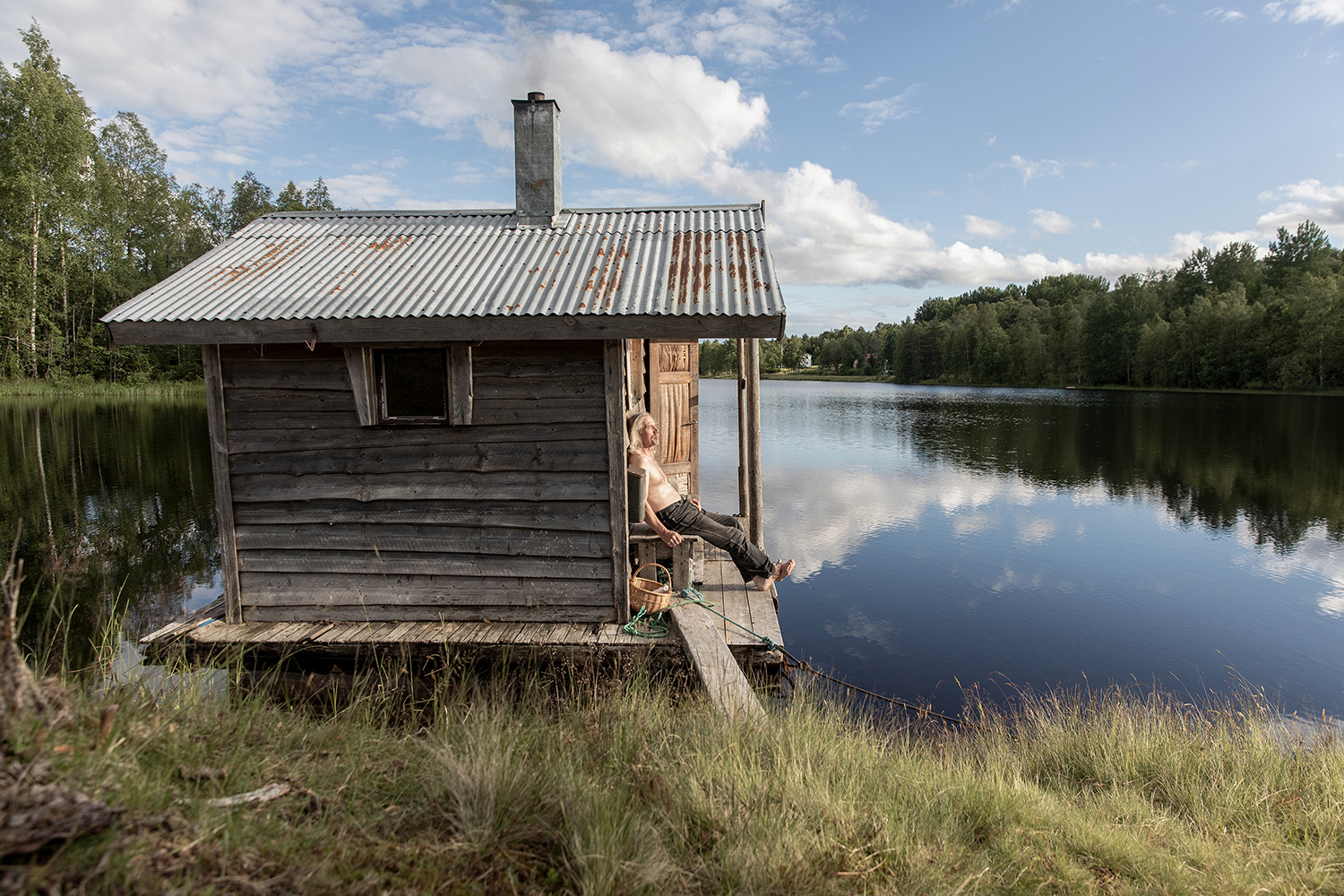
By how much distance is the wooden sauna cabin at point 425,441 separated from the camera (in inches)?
220

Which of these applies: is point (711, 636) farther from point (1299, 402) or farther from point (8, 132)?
point (1299, 402)

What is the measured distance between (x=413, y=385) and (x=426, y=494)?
2.96 feet

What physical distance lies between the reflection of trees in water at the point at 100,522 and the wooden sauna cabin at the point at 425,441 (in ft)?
4.78

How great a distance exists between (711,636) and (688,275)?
2.95m

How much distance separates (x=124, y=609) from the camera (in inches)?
349

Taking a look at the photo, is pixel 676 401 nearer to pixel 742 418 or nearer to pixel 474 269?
pixel 742 418

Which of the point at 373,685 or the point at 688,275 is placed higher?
the point at 688,275

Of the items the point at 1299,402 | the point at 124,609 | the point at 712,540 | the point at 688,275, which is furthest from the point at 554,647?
the point at 1299,402

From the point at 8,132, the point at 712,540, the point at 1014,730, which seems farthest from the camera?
the point at 8,132

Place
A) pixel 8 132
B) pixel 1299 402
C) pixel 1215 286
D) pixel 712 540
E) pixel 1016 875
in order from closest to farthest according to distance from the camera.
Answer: pixel 1016 875, pixel 712 540, pixel 8 132, pixel 1299 402, pixel 1215 286

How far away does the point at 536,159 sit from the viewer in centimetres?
741

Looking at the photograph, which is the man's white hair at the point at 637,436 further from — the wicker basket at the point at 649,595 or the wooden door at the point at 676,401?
the wooden door at the point at 676,401

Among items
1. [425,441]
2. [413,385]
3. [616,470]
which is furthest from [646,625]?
[413,385]

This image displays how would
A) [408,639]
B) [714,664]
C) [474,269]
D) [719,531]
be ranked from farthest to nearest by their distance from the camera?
[719,531] < [474,269] < [408,639] < [714,664]
